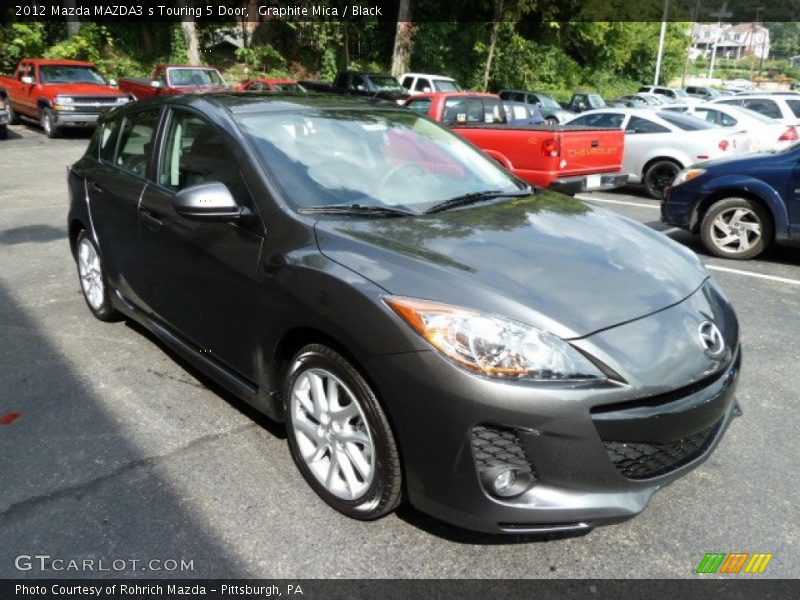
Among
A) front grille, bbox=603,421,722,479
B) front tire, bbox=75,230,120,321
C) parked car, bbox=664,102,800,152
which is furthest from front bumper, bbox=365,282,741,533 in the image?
parked car, bbox=664,102,800,152

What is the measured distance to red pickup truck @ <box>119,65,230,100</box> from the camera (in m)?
18.7

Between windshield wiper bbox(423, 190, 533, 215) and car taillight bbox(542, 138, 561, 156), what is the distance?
220 inches

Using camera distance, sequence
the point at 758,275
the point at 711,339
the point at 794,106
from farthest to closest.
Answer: the point at 794,106, the point at 758,275, the point at 711,339

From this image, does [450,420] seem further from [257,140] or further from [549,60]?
[549,60]

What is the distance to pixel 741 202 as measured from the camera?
7059 mm

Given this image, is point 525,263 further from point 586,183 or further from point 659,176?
point 659,176

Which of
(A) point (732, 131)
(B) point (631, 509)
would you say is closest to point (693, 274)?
(B) point (631, 509)

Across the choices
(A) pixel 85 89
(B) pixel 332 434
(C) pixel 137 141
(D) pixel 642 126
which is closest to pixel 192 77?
(A) pixel 85 89

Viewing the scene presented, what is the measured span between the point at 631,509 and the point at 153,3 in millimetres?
31876

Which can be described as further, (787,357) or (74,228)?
(74,228)

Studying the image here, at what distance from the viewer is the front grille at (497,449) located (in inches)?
90.7

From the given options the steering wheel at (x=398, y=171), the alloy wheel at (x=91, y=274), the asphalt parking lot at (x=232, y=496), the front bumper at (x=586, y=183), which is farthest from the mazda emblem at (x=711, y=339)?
the front bumper at (x=586, y=183)

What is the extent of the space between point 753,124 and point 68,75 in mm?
15825

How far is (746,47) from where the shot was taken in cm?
14462
